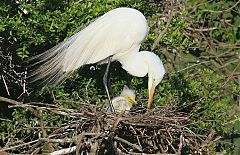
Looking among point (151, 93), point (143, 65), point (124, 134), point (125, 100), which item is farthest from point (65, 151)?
point (143, 65)

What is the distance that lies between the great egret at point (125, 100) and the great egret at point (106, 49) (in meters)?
0.16

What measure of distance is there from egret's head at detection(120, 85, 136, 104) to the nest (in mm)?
278

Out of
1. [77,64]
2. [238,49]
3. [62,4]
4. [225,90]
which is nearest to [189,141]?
[77,64]

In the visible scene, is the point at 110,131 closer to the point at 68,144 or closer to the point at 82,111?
the point at 82,111

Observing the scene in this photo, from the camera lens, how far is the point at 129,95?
454cm

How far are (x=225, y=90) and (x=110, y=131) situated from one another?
2.78 m

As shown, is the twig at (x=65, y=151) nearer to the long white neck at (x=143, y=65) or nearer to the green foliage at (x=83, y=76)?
the green foliage at (x=83, y=76)

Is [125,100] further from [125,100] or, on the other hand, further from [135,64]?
[135,64]

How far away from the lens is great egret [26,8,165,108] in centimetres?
473

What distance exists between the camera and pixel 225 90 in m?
6.38

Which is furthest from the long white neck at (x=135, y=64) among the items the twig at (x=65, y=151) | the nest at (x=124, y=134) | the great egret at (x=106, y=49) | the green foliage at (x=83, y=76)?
the twig at (x=65, y=151)

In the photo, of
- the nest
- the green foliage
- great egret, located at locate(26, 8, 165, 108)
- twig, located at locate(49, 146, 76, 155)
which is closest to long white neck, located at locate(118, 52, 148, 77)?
great egret, located at locate(26, 8, 165, 108)

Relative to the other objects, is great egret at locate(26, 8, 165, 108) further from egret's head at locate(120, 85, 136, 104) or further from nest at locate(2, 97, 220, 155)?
nest at locate(2, 97, 220, 155)

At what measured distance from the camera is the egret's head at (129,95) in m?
4.48
